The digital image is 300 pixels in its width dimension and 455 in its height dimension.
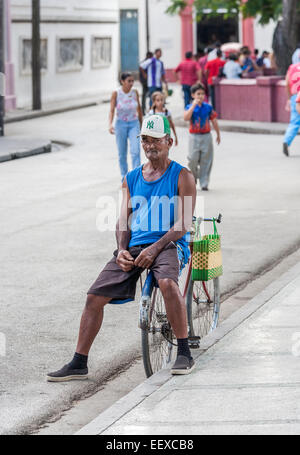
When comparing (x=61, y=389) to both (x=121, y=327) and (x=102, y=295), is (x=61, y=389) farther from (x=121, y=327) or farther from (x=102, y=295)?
(x=121, y=327)

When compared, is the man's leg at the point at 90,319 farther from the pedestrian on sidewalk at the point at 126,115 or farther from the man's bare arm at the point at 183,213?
the pedestrian on sidewalk at the point at 126,115

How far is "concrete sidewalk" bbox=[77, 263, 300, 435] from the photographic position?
5.57 m

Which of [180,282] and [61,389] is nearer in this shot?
[61,389]

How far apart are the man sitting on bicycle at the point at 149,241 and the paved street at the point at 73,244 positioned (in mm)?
451

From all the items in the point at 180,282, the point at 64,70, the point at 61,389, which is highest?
the point at 64,70

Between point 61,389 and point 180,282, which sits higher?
point 180,282

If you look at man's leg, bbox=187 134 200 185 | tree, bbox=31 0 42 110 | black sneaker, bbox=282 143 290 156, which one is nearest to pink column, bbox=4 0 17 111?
tree, bbox=31 0 42 110

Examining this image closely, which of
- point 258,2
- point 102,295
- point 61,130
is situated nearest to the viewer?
point 102,295

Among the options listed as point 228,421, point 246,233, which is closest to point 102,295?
point 228,421

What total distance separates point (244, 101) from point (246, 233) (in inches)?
670

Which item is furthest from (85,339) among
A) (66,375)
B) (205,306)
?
(205,306)

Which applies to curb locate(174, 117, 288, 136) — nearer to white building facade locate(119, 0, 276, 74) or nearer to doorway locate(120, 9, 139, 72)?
white building facade locate(119, 0, 276, 74)

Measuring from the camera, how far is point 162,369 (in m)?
6.87

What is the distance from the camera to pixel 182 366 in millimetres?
6656
